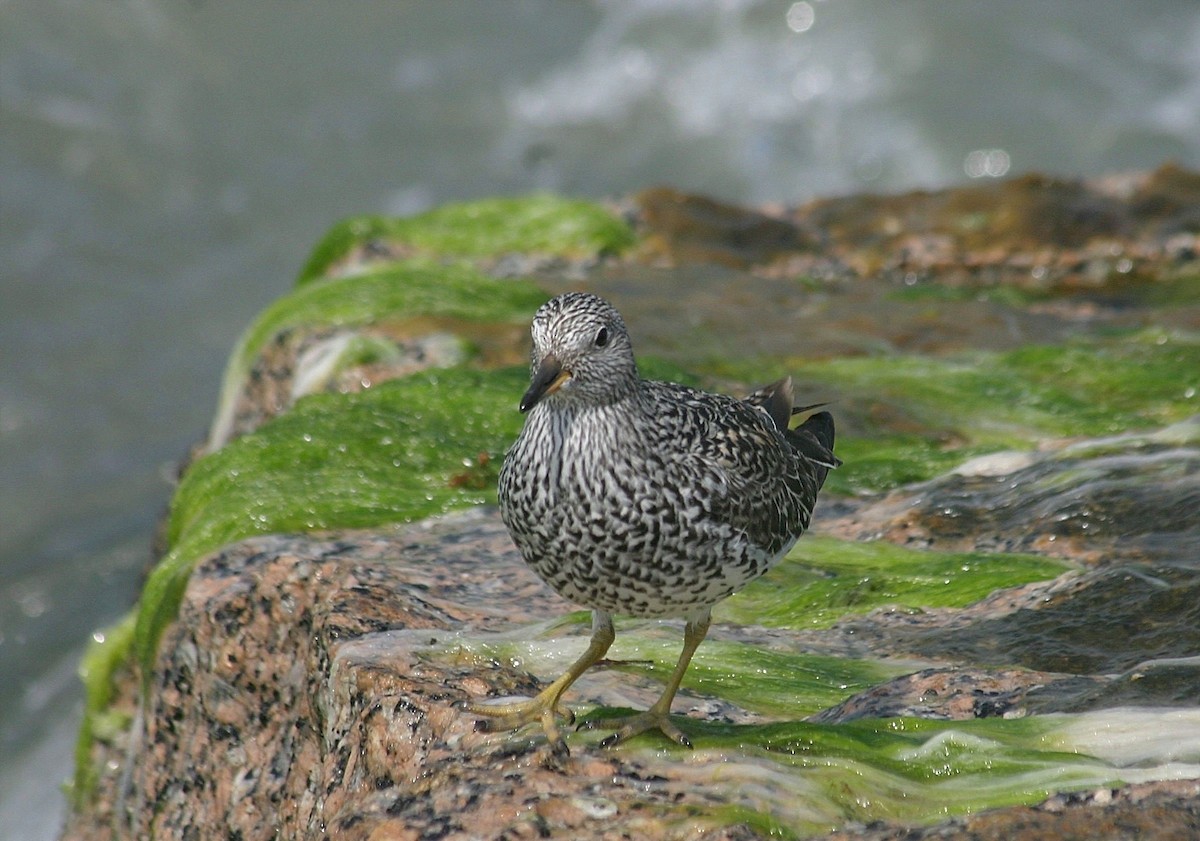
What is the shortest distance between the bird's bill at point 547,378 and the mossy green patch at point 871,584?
230 cm

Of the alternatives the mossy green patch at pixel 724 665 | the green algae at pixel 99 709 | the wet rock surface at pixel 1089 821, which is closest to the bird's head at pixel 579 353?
the mossy green patch at pixel 724 665

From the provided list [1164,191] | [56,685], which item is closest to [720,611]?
[56,685]

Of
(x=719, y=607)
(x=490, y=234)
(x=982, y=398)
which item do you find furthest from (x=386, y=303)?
(x=719, y=607)

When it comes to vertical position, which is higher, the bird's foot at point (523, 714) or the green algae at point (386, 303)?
the green algae at point (386, 303)

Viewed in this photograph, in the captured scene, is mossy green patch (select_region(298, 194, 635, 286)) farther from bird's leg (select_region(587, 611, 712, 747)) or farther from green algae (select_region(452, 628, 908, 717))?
bird's leg (select_region(587, 611, 712, 747))

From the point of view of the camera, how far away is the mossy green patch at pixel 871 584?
658 centimetres

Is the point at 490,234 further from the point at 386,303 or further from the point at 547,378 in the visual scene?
the point at 547,378

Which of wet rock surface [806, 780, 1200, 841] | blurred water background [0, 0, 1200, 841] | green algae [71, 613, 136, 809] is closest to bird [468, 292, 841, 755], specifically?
wet rock surface [806, 780, 1200, 841]

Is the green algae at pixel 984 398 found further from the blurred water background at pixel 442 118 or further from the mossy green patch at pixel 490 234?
the blurred water background at pixel 442 118

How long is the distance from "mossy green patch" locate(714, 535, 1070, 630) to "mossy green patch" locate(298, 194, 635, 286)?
5678 mm

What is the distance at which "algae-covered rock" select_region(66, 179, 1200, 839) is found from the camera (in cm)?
464

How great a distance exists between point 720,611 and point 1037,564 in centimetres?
144

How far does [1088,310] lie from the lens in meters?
11.8

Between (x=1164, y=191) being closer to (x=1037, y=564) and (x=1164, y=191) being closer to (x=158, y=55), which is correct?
(x=1037, y=564)
